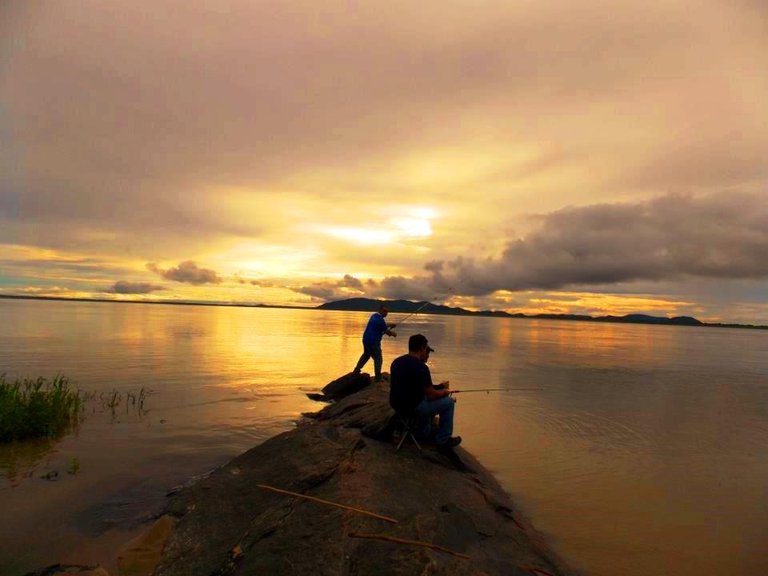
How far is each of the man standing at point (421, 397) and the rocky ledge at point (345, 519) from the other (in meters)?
0.52

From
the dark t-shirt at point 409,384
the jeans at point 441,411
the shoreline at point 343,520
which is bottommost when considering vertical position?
the shoreline at point 343,520

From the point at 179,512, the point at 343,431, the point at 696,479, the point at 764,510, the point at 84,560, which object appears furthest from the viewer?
the point at 696,479

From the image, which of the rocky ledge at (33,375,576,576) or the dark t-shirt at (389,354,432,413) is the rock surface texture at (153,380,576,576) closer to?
the rocky ledge at (33,375,576,576)

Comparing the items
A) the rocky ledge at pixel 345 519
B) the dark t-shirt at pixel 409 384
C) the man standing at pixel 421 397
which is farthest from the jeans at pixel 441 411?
the rocky ledge at pixel 345 519

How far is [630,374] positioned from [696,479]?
85.2ft

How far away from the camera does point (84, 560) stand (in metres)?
7.77

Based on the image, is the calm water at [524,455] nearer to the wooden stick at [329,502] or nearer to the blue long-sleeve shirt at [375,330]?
A: the wooden stick at [329,502]

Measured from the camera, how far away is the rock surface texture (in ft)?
19.2

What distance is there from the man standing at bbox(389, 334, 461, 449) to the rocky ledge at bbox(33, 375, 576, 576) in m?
0.52

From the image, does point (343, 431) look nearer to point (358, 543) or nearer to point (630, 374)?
point (358, 543)

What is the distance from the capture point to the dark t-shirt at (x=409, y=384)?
29.3 ft

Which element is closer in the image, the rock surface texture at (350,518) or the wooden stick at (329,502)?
the rock surface texture at (350,518)

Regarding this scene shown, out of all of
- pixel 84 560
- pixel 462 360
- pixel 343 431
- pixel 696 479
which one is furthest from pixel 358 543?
pixel 462 360

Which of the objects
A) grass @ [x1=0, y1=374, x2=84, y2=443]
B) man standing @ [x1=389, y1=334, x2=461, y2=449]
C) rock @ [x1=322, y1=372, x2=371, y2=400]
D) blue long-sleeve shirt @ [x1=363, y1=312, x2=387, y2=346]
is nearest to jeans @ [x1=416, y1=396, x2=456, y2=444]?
man standing @ [x1=389, y1=334, x2=461, y2=449]
